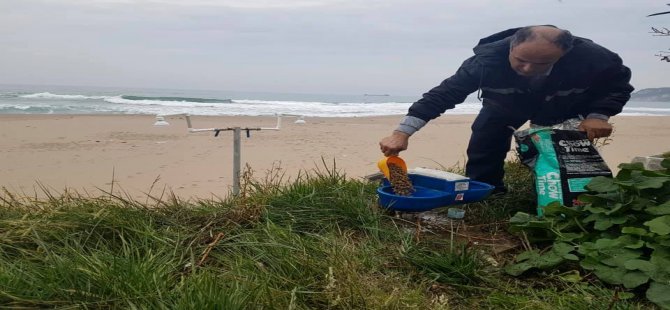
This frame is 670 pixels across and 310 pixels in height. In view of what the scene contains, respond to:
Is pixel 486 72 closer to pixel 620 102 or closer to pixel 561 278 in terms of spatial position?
pixel 620 102

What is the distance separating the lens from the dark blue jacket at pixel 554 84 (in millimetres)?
3145

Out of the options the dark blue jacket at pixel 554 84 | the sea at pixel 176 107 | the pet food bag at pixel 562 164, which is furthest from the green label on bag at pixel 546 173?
the sea at pixel 176 107

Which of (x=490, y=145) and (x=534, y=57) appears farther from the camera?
(x=490, y=145)

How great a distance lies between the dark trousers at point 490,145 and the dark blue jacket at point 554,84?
0.90ft

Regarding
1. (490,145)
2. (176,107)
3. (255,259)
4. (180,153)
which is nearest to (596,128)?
(490,145)

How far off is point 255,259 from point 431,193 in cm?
137

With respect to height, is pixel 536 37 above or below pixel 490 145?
above

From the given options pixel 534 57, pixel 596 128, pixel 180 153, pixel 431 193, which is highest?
pixel 534 57

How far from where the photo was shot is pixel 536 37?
2.96m

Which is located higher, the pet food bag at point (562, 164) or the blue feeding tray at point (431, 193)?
the pet food bag at point (562, 164)

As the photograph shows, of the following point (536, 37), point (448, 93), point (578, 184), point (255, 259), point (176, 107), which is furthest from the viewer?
point (176, 107)

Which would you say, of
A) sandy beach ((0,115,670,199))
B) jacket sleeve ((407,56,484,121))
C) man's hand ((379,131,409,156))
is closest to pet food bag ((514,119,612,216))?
jacket sleeve ((407,56,484,121))

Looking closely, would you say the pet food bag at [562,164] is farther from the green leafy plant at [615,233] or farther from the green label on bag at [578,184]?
the green leafy plant at [615,233]

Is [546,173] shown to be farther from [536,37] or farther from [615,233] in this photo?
[536,37]
